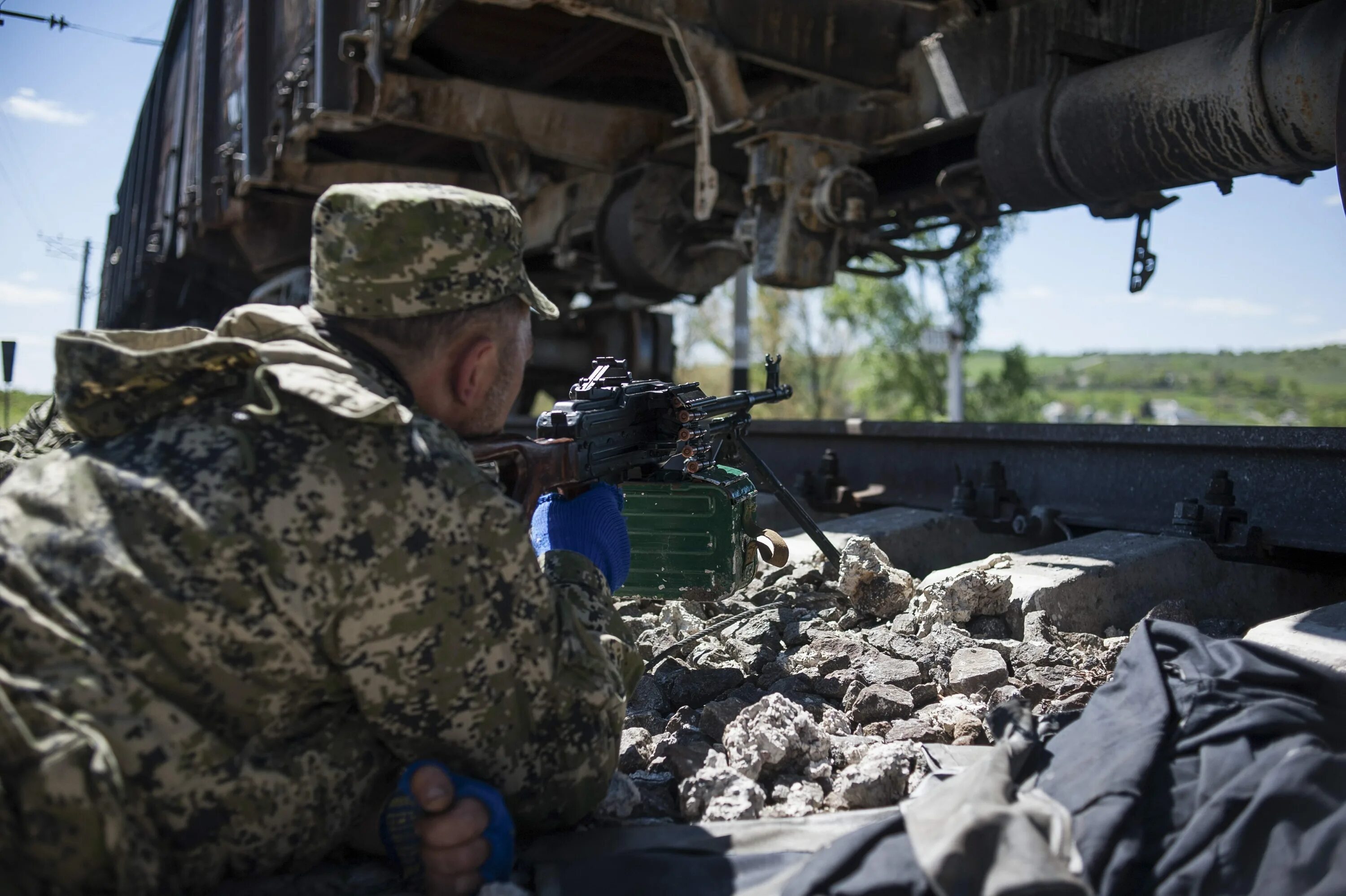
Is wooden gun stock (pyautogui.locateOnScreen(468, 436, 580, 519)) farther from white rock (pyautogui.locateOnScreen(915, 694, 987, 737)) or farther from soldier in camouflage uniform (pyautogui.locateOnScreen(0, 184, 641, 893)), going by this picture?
white rock (pyautogui.locateOnScreen(915, 694, 987, 737))

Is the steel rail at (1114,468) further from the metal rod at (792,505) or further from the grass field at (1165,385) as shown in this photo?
the grass field at (1165,385)

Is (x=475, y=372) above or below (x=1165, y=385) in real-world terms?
below

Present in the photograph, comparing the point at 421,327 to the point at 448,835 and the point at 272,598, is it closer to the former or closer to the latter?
the point at 272,598

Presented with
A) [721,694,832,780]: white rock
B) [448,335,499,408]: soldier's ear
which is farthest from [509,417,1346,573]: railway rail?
[448,335,499,408]: soldier's ear

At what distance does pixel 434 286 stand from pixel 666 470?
4.94 ft

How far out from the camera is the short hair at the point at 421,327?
6.12 ft

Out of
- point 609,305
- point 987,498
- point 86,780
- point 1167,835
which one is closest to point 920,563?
point 987,498

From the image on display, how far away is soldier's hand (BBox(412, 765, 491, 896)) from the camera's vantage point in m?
1.72

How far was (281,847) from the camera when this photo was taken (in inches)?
66.7

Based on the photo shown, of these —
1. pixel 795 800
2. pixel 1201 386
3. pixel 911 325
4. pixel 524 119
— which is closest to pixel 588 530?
pixel 795 800

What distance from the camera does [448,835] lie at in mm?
1721

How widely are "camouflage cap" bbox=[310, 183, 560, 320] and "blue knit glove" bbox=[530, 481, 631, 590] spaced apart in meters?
0.76

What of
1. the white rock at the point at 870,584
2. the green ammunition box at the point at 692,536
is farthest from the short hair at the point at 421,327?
the white rock at the point at 870,584

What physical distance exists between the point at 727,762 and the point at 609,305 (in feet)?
23.5
